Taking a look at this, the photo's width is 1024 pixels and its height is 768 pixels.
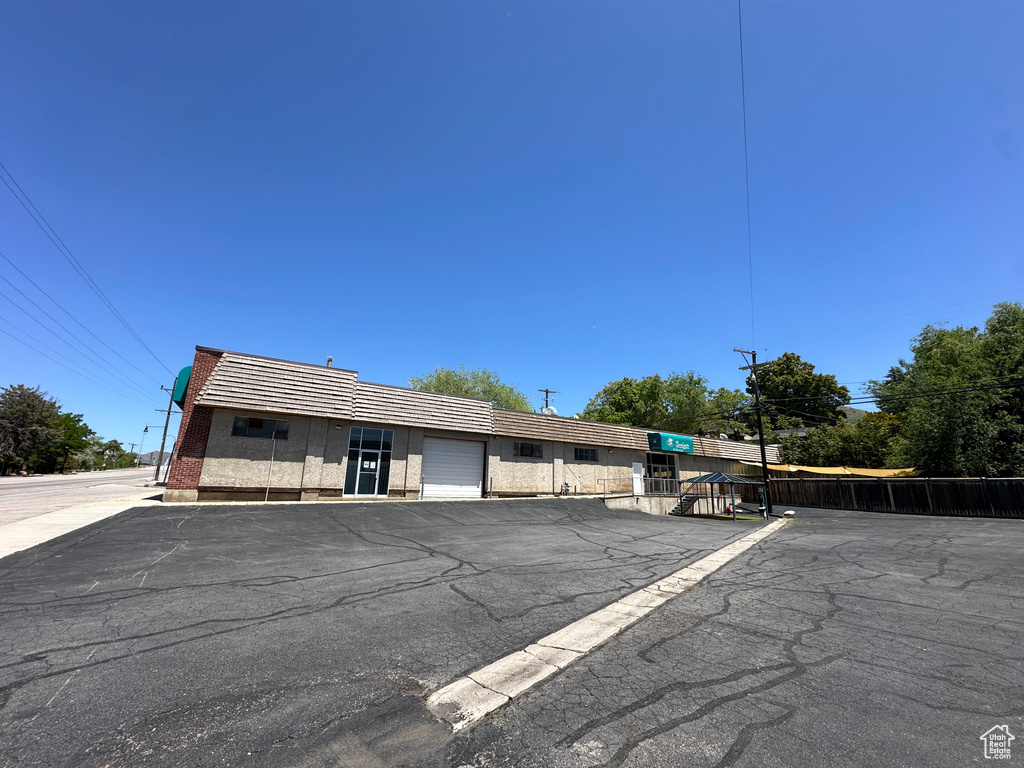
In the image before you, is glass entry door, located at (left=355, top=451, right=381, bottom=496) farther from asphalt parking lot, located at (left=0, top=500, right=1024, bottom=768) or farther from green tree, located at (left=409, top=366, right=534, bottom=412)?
green tree, located at (left=409, top=366, right=534, bottom=412)

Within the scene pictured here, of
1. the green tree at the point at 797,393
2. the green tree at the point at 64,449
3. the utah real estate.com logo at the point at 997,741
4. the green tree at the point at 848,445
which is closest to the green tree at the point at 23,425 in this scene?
the green tree at the point at 64,449

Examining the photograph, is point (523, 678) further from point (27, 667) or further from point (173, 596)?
point (173, 596)

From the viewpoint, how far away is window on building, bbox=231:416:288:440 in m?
16.0

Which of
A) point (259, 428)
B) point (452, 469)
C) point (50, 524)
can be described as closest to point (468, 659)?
point (50, 524)

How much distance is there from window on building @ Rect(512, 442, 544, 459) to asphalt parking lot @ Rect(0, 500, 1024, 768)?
14035 millimetres

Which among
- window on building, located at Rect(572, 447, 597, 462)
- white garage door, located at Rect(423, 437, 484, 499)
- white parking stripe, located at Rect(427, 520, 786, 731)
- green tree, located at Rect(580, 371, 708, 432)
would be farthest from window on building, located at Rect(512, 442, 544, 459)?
green tree, located at Rect(580, 371, 708, 432)

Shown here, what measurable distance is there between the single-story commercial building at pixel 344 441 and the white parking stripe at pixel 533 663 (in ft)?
46.8

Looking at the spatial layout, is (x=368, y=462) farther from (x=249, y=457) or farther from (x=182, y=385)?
(x=182, y=385)

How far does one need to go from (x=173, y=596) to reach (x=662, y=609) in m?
6.45

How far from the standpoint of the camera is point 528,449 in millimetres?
23188

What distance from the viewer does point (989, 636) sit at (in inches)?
182

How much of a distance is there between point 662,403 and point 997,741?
54.6 m

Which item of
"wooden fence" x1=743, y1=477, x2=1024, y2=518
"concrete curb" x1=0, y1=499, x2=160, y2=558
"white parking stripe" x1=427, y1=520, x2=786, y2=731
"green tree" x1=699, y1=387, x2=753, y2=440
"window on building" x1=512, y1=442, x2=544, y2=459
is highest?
"green tree" x1=699, y1=387, x2=753, y2=440

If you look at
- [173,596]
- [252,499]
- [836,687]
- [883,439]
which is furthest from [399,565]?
[883,439]
